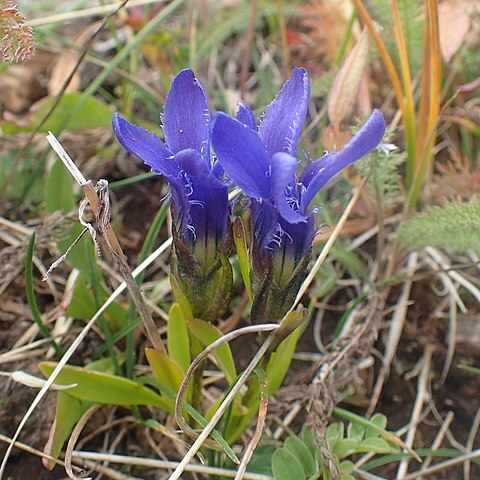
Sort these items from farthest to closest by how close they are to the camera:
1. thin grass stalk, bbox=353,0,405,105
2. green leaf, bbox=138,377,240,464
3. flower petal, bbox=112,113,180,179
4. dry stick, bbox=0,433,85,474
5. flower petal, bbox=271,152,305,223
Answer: thin grass stalk, bbox=353,0,405,105 < dry stick, bbox=0,433,85,474 < green leaf, bbox=138,377,240,464 < flower petal, bbox=112,113,180,179 < flower petal, bbox=271,152,305,223

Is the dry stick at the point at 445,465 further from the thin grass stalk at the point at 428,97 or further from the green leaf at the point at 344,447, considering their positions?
the thin grass stalk at the point at 428,97

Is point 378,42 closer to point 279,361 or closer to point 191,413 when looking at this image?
point 279,361

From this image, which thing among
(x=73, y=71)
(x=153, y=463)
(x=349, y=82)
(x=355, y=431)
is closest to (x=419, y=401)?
(x=355, y=431)

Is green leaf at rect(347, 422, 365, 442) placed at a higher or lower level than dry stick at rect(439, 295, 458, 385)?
higher

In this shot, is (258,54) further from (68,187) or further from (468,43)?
(68,187)

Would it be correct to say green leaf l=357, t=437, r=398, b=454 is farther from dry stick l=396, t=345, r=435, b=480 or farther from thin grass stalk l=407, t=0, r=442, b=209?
thin grass stalk l=407, t=0, r=442, b=209

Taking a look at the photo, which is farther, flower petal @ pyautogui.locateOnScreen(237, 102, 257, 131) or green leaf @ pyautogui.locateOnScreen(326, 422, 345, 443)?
green leaf @ pyautogui.locateOnScreen(326, 422, 345, 443)

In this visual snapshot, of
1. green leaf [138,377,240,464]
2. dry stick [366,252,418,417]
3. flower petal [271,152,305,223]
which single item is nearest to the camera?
flower petal [271,152,305,223]

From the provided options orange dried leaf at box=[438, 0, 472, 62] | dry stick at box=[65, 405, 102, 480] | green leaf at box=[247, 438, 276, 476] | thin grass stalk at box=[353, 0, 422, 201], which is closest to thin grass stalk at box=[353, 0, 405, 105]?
thin grass stalk at box=[353, 0, 422, 201]
